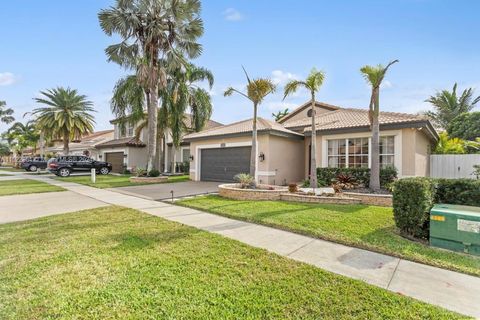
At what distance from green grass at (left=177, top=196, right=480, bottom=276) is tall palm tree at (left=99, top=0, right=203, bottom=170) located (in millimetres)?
11766

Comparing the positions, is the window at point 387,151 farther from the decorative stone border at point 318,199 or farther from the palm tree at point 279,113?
the palm tree at point 279,113

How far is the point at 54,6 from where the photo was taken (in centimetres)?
1059

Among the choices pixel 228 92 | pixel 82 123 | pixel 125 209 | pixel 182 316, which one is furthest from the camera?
pixel 82 123

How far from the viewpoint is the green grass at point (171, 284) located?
2.96 metres

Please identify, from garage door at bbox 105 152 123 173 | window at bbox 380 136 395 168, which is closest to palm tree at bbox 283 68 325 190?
window at bbox 380 136 395 168

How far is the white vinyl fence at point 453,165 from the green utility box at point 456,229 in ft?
37.3

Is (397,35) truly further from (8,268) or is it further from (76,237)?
(8,268)

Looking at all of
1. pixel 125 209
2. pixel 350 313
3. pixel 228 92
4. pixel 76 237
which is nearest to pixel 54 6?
pixel 228 92

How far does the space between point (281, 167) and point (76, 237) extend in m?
11.2

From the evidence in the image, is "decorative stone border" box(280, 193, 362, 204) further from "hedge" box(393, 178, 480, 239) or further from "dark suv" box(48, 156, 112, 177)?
"dark suv" box(48, 156, 112, 177)

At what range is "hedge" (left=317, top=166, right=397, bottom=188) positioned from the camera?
11328mm

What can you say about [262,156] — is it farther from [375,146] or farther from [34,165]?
[34,165]

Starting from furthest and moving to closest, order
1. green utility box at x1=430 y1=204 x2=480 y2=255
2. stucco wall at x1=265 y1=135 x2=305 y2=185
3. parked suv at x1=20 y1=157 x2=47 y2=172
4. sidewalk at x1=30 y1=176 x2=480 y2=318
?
parked suv at x1=20 y1=157 x2=47 y2=172 → stucco wall at x1=265 y1=135 x2=305 y2=185 → green utility box at x1=430 y1=204 x2=480 y2=255 → sidewalk at x1=30 y1=176 x2=480 y2=318

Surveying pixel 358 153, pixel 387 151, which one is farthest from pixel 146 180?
pixel 387 151
